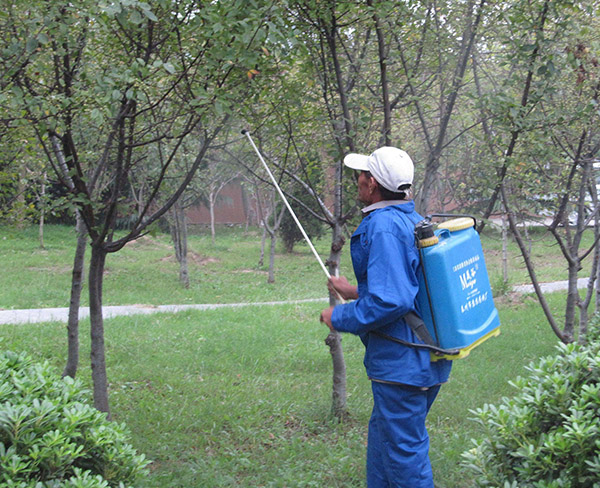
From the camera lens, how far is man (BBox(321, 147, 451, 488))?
2553mm

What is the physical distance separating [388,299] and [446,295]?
0.90 ft

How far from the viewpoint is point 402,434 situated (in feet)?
8.76

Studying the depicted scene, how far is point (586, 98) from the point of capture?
5.34m

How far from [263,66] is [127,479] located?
9.31 ft

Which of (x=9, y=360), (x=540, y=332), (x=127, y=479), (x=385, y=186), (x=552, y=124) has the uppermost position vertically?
(x=552, y=124)

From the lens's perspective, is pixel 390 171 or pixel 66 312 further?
pixel 66 312

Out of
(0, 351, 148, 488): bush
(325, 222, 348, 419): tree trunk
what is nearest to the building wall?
(325, 222, 348, 419): tree trunk

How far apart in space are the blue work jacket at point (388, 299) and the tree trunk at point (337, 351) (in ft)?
6.30

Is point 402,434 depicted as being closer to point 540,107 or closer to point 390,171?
point 390,171

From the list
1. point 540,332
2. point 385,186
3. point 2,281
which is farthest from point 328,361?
point 2,281

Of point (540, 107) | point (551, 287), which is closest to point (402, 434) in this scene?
point (540, 107)

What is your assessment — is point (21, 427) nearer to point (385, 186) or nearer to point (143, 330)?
point (385, 186)

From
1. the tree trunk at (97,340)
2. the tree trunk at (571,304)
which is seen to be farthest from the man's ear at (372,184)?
the tree trunk at (571,304)

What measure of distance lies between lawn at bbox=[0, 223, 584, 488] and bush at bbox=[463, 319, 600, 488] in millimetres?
1710
